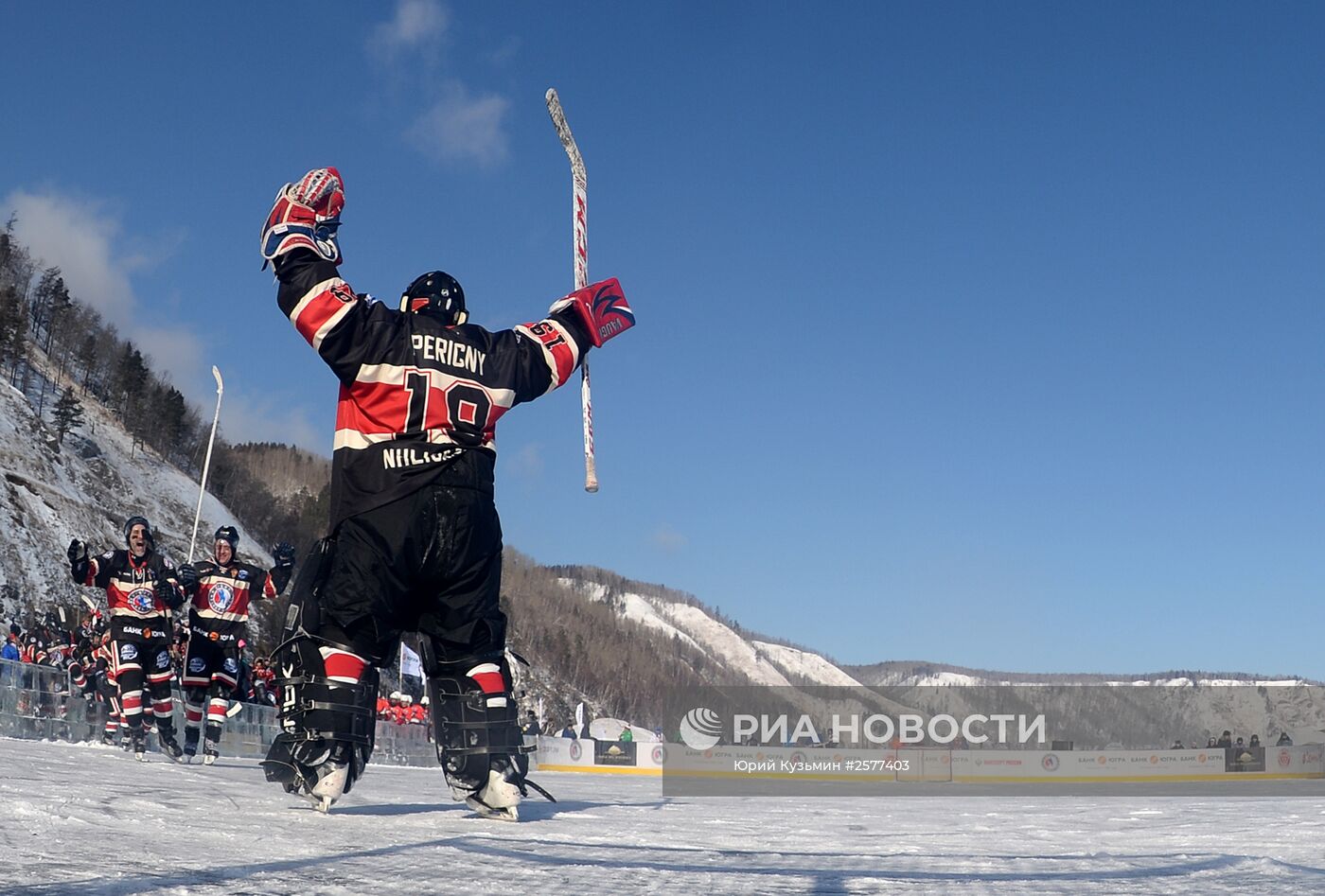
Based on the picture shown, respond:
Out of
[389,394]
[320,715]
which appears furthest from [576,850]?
[389,394]

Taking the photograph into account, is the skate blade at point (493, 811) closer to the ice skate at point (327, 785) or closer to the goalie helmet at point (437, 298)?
the ice skate at point (327, 785)

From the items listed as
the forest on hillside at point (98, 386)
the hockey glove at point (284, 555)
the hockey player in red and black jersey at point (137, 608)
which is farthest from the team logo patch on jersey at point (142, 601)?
the forest on hillside at point (98, 386)

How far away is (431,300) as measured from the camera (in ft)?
16.1

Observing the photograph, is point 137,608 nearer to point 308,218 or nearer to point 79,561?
point 79,561

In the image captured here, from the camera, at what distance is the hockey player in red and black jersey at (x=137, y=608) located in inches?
380

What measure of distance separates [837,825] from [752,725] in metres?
28.8

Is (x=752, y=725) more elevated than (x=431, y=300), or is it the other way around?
(x=431, y=300)

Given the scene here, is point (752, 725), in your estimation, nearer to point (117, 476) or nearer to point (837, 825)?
point (837, 825)

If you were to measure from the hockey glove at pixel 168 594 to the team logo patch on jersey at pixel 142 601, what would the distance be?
0.19ft

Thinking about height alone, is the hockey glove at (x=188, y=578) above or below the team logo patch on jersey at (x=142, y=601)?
above

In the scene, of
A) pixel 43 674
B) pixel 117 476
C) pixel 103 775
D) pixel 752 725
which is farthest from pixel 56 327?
pixel 103 775

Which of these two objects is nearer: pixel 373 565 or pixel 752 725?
pixel 373 565

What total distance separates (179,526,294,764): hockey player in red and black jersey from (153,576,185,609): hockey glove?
0.11 meters

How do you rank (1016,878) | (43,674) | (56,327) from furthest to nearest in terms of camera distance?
(56,327) → (43,674) → (1016,878)
